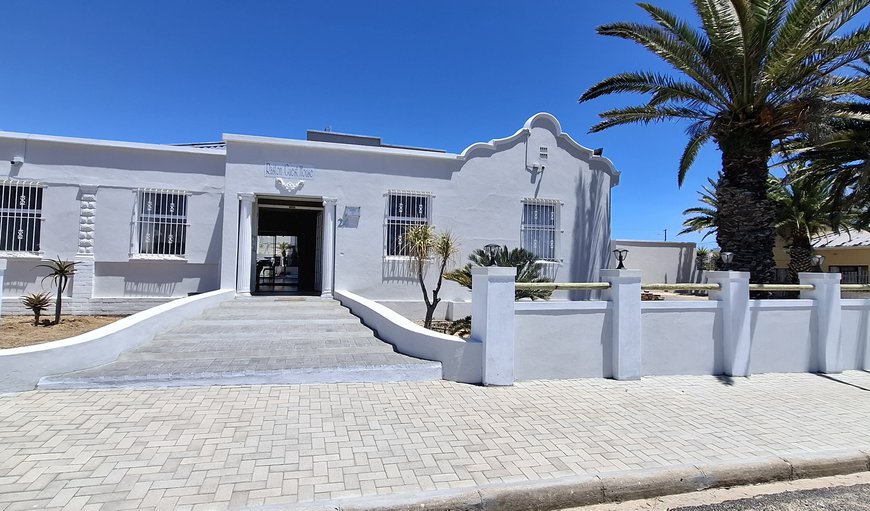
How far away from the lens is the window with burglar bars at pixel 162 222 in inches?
446

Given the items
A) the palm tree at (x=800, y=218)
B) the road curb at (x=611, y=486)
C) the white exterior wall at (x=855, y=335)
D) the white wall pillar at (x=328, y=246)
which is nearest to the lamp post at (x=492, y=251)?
the white wall pillar at (x=328, y=246)

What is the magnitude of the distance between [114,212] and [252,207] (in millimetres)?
3366

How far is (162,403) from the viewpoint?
4969 millimetres

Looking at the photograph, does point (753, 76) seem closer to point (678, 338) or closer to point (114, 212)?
point (678, 338)

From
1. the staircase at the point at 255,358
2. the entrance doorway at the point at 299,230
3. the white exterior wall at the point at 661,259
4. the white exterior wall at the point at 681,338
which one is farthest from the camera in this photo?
the white exterior wall at the point at 661,259

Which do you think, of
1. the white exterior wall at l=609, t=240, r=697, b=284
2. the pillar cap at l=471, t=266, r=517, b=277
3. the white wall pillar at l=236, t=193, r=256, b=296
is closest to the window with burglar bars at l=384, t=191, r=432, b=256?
the white wall pillar at l=236, t=193, r=256, b=296

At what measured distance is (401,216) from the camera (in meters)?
12.1

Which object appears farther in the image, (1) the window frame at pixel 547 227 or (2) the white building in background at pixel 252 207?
(1) the window frame at pixel 547 227

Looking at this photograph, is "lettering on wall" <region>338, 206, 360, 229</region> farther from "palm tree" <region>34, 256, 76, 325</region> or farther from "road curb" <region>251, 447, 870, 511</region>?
"road curb" <region>251, 447, 870, 511</region>

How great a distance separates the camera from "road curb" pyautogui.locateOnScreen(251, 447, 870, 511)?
10.6 feet

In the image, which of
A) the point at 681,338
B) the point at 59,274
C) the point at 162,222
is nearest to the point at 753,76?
the point at 681,338

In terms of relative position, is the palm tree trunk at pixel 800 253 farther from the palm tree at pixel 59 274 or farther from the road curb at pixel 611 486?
the palm tree at pixel 59 274

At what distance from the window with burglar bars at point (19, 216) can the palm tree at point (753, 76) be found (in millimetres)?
13823

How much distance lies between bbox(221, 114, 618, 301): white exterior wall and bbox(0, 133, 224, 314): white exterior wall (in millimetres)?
1287
